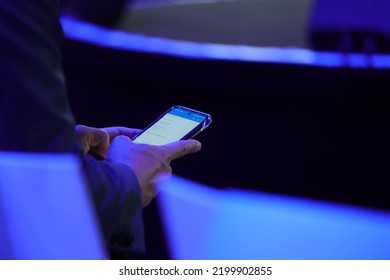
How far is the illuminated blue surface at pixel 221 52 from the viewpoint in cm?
170

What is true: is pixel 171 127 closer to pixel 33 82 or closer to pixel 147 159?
pixel 147 159

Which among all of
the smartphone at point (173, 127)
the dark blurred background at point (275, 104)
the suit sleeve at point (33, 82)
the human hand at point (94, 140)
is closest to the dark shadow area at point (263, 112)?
the dark blurred background at point (275, 104)

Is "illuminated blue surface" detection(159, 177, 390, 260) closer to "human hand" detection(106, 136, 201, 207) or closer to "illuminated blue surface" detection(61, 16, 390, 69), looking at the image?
"human hand" detection(106, 136, 201, 207)

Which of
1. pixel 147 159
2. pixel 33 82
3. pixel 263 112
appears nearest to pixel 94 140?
pixel 147 159

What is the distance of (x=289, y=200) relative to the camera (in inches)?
14.2

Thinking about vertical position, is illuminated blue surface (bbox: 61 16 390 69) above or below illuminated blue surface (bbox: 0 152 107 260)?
below

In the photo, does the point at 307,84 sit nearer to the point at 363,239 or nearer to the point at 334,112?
the point at 334,112

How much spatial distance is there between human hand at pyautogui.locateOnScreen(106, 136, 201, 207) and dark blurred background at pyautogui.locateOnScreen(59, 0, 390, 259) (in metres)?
0.32

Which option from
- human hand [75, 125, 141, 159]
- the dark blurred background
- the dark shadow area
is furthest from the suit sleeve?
the dark shadow area

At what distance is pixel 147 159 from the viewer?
2.00 feet

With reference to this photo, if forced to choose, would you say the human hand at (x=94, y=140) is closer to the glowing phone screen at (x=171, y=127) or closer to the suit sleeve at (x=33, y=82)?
the glowing phone screen at (x=171, y=127)

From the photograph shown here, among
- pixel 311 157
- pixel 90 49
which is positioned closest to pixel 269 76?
pixel 311 157

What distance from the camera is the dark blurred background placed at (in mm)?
1331

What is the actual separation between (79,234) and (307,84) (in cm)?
129
